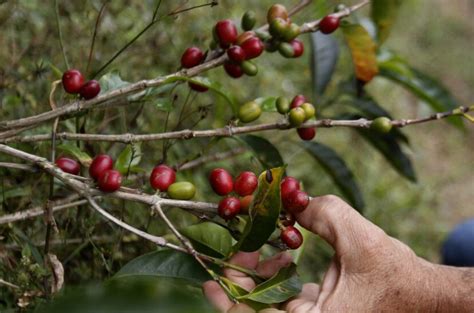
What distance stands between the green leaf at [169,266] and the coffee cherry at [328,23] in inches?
22.6

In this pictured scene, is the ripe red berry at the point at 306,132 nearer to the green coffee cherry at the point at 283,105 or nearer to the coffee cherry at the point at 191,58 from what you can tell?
the green coffee cherry at the point at 283,105

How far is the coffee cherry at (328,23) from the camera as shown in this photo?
1.39 meters

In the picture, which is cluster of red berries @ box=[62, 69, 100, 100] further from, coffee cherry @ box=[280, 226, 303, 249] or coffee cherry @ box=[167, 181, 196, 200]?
coffee cherry @ box=[280, 226, 303, 249]

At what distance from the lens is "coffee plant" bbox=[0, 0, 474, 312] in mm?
1043

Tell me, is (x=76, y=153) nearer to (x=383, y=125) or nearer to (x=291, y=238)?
(x=291, y=238)

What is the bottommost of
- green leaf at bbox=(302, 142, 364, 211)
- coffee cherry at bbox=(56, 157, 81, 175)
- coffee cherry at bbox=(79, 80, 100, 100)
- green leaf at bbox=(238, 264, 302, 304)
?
green leaf at bbox=(302, 142, 364, 211)

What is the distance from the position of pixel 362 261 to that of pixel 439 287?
0.63ft

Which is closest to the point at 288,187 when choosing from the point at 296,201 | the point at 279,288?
the point at 296,201

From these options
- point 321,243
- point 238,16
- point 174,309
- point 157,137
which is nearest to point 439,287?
point 157,137

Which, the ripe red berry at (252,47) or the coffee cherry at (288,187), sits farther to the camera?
the ripe red berry at (252,47)

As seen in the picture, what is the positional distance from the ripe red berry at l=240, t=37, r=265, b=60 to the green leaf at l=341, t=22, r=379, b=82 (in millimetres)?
317

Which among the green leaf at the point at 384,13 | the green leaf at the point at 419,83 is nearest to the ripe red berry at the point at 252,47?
the green leaf at the point at 384,13

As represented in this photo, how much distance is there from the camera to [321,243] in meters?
2.45

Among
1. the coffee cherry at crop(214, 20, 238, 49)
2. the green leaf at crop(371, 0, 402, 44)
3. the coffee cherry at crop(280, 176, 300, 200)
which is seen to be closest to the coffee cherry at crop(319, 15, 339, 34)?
the coffee cherry at crop(214, 20, 238, 49)
